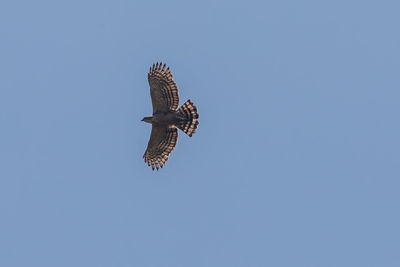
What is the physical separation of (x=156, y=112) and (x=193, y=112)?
1822 mm

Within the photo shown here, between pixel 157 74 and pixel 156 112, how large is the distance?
182 centimetres

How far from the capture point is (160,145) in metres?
54.5

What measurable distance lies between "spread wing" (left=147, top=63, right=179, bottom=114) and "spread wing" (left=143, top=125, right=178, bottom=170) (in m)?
1.23

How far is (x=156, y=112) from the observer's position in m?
53.5

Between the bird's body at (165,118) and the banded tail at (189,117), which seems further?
the bird's body at (165,118)

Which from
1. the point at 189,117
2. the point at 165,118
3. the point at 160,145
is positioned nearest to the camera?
the point at 189,117

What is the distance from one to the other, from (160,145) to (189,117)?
242 cm

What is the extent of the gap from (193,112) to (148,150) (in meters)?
3.29

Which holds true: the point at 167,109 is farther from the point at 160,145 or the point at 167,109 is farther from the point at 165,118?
the point at 160,145

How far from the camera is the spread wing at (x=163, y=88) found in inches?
2084

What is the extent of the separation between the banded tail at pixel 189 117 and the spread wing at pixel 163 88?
0.47 meters

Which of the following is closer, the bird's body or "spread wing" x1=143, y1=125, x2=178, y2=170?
the bird's body

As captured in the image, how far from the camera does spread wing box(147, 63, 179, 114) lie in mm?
52938

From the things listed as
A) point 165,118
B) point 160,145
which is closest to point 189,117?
point 165,118
